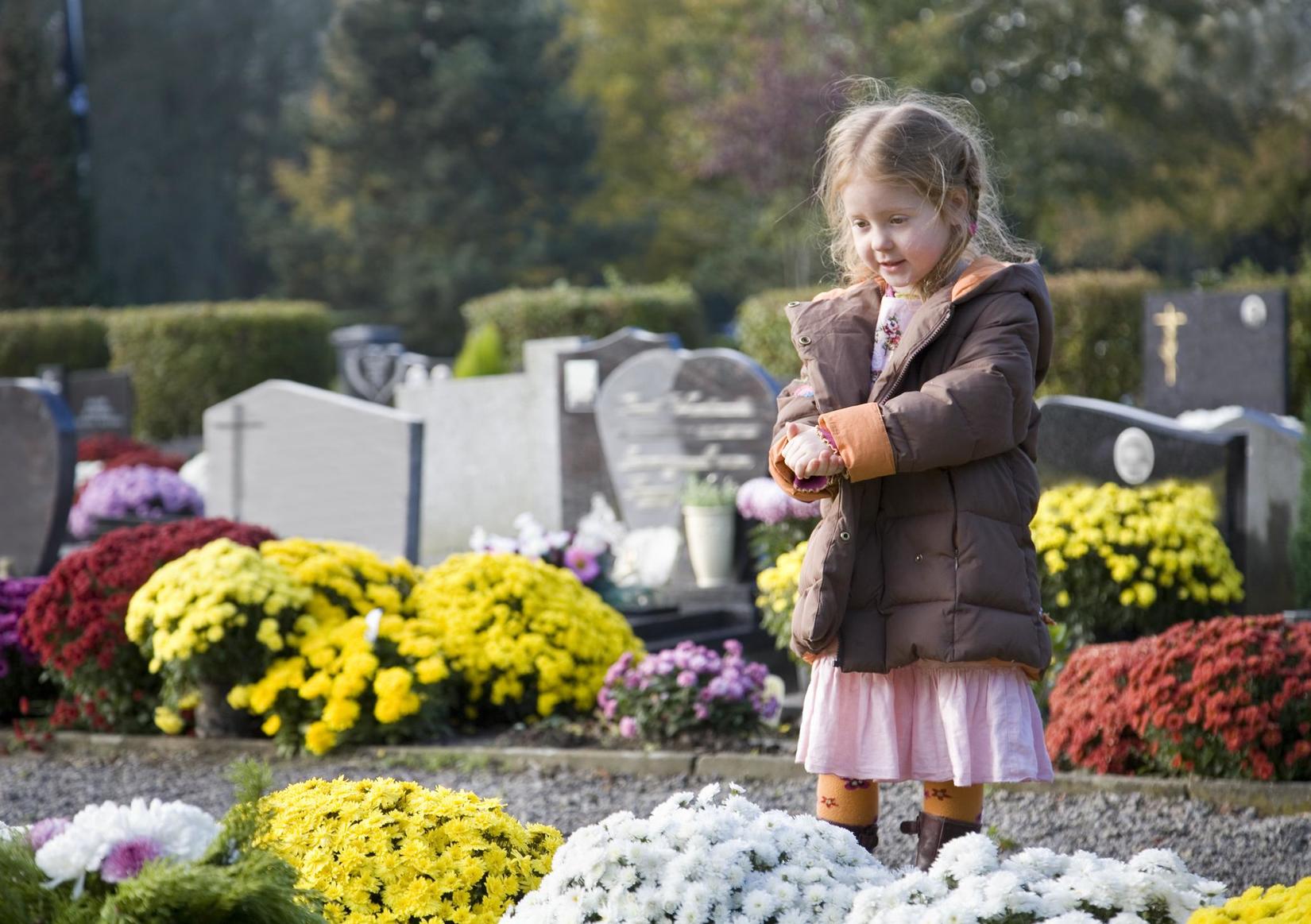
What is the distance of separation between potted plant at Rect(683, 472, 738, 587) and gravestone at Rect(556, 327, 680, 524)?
4.69 feet

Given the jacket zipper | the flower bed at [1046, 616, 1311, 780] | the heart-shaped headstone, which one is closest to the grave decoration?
the flower bed at [1046, 616, 1311, 780]

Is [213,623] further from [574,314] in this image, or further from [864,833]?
[574,314]

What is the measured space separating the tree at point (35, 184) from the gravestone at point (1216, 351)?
22678 millimetres

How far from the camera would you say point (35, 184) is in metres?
27.6

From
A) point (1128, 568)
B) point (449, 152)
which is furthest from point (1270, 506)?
point (449, 152)

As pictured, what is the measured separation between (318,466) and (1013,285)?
19.9 feet

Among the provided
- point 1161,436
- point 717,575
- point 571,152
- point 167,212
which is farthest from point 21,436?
point 167,212

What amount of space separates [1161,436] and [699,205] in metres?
26.4

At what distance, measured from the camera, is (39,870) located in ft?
5.41

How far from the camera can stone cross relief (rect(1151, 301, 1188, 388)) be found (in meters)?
9.77

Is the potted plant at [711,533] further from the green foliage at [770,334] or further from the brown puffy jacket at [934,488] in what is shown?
the green foliage at [770,334]

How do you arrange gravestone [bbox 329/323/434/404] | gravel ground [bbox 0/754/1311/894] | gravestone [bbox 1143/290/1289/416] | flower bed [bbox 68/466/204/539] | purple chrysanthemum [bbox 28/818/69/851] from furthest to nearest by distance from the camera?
gravestone [bbox 329/323/434/404] → flower bed [bbox 68/466/204/539] → gravestone [bbox 1143/290/1289/416] → gravel ground [bbox 0/754/1311/894] → purple chrysanthemum [bbox 28/818/69/851]

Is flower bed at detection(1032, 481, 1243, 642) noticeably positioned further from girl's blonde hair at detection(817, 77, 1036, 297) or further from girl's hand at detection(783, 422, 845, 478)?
girl's hand at detection(783, 422, 845, 478)

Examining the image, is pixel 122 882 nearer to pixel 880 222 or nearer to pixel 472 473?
pixel 880 222
